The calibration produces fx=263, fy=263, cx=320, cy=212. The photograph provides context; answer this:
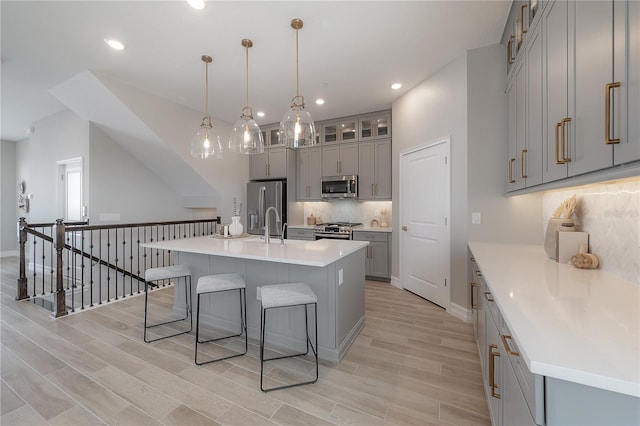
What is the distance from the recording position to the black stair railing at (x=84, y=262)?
3.32 meters

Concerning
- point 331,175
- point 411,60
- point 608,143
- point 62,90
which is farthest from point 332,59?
point 62,90

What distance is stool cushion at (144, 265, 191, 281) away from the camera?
262 centimetres

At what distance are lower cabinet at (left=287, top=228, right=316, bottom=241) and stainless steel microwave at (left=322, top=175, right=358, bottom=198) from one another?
0.76 meters

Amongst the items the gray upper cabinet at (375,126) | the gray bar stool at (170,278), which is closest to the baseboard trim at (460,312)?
the gray upper cabinet at (375,126)

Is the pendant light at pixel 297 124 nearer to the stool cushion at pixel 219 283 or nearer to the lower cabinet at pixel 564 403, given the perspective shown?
the stool cushion at pixel 219 283

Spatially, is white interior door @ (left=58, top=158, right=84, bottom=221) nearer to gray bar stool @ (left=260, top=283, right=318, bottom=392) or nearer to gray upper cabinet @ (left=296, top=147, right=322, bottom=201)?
gray upper cabinet @ (left=296, top=147, right=322, bottom=201)

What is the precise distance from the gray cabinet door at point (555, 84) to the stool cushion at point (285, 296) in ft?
5.81

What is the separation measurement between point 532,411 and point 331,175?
4531 millimetres

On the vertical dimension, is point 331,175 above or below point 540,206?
above

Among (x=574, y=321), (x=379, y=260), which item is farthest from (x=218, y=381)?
(x=379, y=260)

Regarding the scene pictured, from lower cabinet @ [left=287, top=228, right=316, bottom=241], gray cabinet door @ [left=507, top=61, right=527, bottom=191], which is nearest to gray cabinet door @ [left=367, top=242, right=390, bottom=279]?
lower cabinet @ [left=287, top=228, right=316, bottom=241]

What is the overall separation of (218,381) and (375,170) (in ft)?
12.6

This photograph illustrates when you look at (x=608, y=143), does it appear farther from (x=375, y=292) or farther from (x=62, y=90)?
(x=62, y=90)

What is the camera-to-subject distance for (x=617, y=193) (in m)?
1.50
